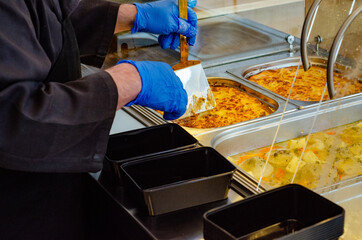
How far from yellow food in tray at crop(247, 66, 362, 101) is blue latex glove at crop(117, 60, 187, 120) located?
41cm

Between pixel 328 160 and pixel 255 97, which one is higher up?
pixel 328 160

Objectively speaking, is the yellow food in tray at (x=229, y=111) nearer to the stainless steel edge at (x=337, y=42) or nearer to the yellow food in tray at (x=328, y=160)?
the yellow food in tray at (x=328, y=160)

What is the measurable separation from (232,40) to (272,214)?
5.15ft

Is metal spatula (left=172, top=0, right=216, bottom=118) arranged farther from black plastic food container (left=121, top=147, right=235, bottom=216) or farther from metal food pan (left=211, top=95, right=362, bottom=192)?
black plastic food container (left=121, top=147, right=235, bottom=216)

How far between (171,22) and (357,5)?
797 millimetres

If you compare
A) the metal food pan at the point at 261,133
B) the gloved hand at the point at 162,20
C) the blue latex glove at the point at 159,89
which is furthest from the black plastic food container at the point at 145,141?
the gloved hand at the point at 162,20

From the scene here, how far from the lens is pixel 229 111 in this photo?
78.1 inches

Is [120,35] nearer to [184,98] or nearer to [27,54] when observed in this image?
[184,98]

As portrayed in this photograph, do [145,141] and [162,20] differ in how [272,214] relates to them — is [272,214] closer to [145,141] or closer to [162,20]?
[145,141]

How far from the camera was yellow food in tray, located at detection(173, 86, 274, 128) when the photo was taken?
190 centimetres

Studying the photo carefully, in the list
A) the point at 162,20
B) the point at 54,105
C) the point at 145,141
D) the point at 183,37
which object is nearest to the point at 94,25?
the point at 162,20

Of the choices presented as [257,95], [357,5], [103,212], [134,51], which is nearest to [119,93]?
[103,212]

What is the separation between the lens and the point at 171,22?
1805 millimetres

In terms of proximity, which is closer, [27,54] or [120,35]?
[27,54]
